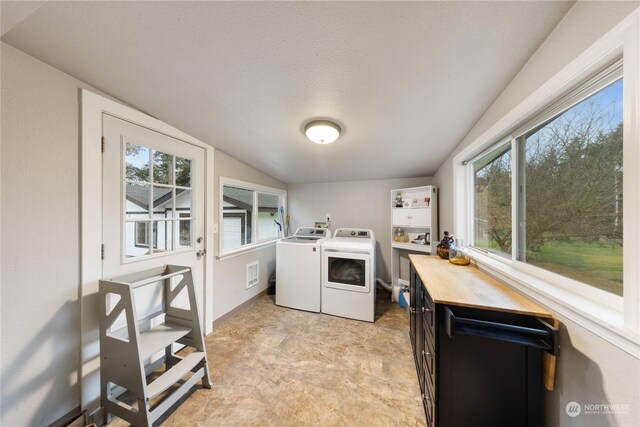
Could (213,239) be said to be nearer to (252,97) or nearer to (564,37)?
(252,97)

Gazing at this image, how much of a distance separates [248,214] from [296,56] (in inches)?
88.3

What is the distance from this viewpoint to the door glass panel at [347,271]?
2.48 metres

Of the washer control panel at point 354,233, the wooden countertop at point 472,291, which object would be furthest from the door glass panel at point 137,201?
the washer control panel at point 354,233

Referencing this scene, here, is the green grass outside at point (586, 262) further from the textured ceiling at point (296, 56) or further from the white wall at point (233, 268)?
the white wall at point (233, 268)

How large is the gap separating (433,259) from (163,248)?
2.39 m

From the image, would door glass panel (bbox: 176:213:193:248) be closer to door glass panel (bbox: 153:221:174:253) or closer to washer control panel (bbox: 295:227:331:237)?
door glass panel (bbox: 153:221:174:253)

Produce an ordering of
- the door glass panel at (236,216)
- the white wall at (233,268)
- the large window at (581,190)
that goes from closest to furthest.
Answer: the large window at (581,190) < the white wall at (233,268) < the door glass panel at (236,216)

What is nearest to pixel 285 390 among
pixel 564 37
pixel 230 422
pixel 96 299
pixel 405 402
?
pixel 230 422

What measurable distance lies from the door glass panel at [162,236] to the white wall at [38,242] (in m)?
0.46

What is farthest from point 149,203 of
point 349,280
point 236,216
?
point 349,280

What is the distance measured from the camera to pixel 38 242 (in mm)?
1131

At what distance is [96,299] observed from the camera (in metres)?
1.35

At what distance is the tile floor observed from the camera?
1314 millimetres

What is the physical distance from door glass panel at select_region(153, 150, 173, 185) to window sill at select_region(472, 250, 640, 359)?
2518 mm
